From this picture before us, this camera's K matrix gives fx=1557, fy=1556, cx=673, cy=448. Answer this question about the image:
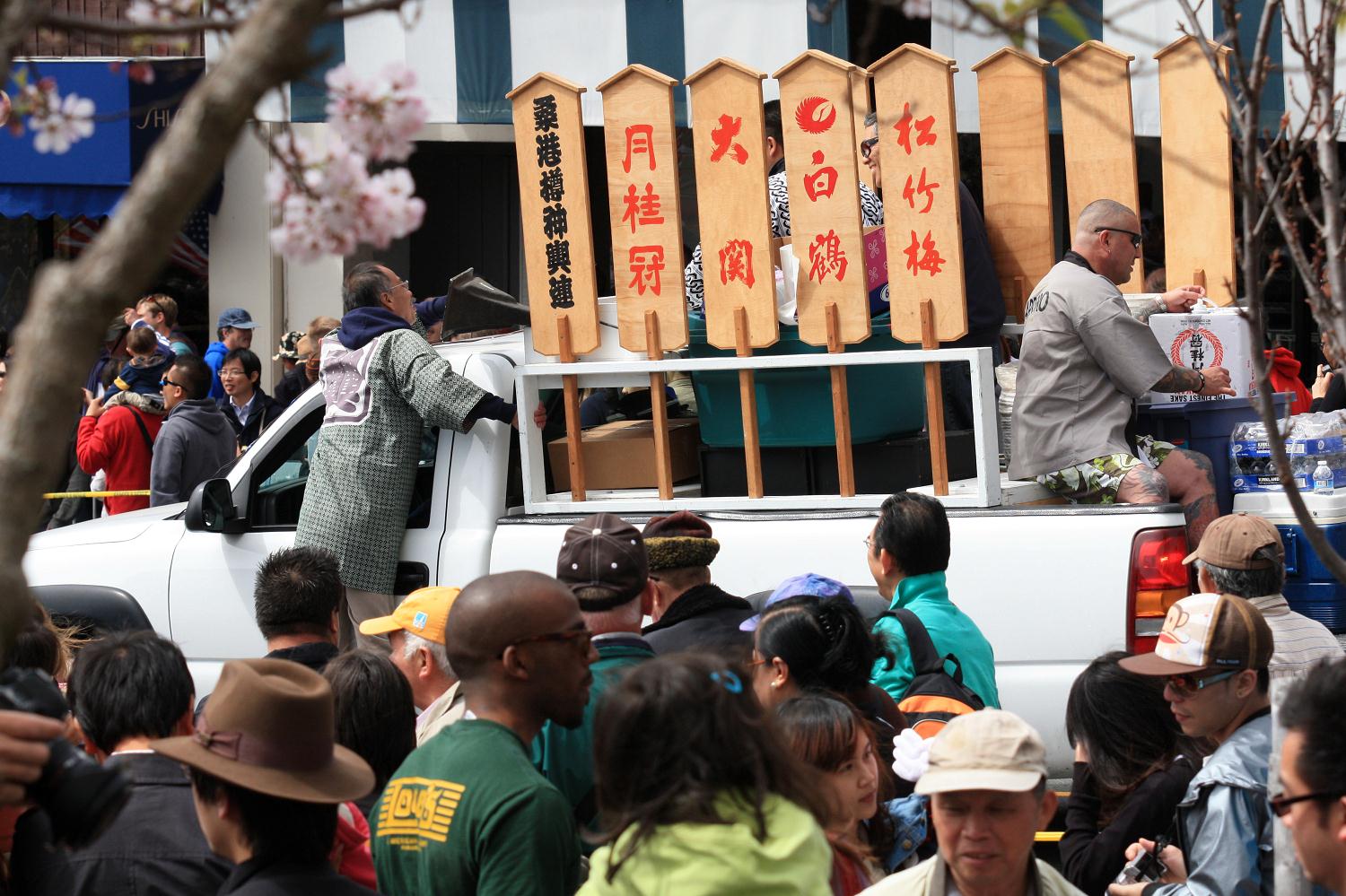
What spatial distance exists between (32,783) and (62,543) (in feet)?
15.5

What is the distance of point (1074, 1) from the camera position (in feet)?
8.77

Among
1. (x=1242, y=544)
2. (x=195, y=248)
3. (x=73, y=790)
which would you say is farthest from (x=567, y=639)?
(x=195, y=248)

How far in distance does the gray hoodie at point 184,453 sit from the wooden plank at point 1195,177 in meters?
4.87

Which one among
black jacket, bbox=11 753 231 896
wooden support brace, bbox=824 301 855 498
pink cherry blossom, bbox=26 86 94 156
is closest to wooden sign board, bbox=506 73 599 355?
wooden support brace, bbox=824 301 855 498

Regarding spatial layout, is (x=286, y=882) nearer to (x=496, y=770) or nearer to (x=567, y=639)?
(x=496, y=770)

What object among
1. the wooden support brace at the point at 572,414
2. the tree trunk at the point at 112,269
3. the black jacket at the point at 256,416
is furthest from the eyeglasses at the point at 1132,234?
the black jacket at the point at 256,416

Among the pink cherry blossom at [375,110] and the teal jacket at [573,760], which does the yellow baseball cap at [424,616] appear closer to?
the teal jacket at [573,760]

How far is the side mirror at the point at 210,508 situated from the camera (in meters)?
5.86

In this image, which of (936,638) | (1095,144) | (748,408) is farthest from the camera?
(1095,144)

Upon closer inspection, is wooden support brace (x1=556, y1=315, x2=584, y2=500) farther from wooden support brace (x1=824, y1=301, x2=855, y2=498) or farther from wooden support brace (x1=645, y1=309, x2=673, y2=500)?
wooden support brace (x1=824, y1=301, x2=855, y2=498)

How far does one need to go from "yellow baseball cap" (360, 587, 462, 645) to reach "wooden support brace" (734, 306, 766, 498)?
171 centimetres

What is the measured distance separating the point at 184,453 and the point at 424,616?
178 inches

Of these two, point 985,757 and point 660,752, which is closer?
point 660,752

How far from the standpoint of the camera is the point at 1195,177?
6020 millimetres
